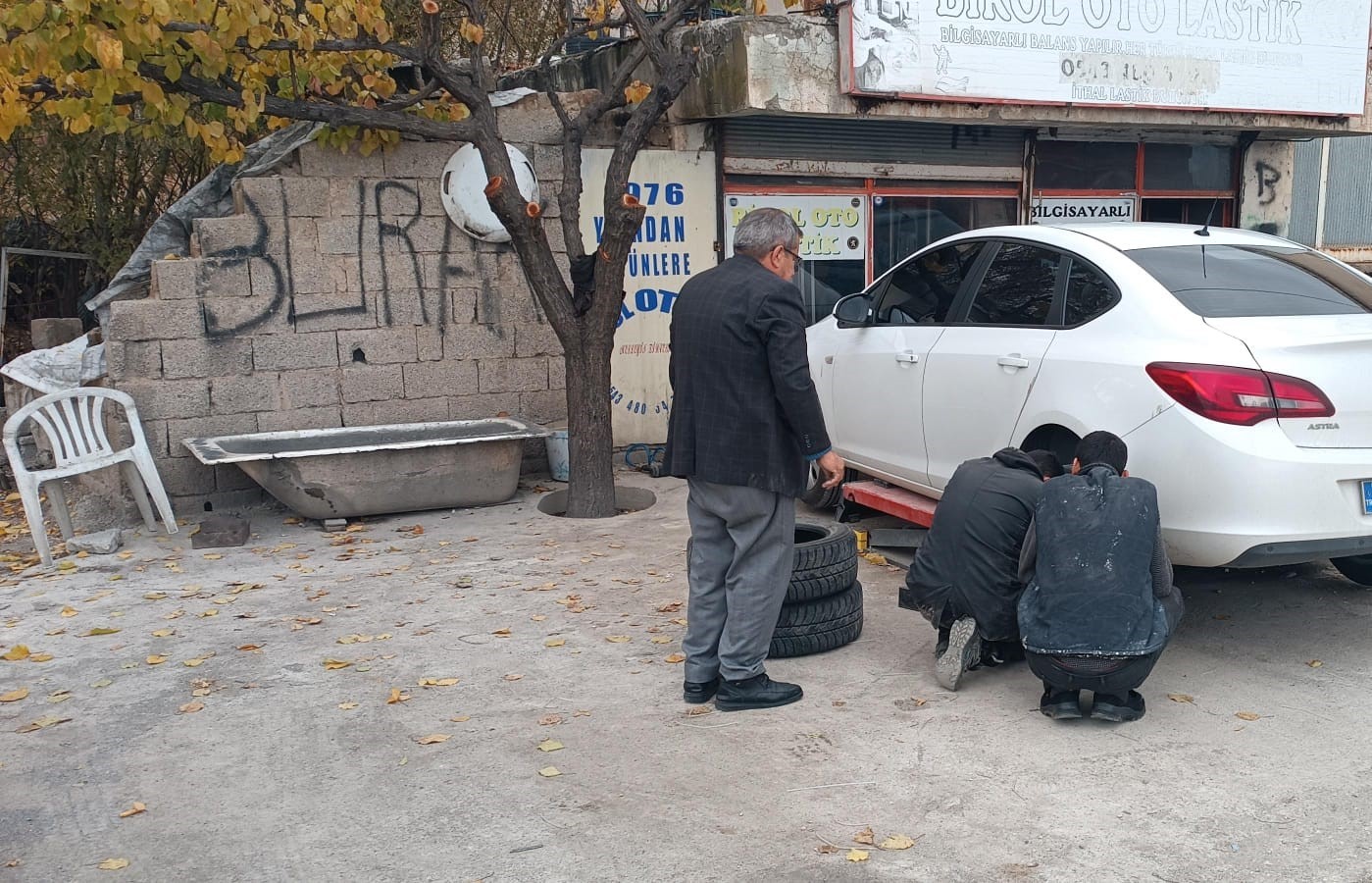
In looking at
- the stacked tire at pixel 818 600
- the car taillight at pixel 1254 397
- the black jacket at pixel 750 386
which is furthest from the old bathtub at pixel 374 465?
the car taillight at pixel 1254 397

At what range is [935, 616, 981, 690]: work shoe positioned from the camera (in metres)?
4.72

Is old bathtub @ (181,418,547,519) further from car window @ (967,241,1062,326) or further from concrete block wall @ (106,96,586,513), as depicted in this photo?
car window @ (967,241,1062,326)

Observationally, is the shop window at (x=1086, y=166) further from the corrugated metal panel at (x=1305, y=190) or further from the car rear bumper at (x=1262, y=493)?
the car rear bumper at (x=1262, y=493)

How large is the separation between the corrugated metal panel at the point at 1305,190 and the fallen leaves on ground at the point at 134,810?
47.5ft

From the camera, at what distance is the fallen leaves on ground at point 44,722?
4.61 metres

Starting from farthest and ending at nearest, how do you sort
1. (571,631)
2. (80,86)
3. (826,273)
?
(826,273), (80,86), (571,631)

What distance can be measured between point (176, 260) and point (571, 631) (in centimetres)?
448

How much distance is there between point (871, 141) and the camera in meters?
10.5

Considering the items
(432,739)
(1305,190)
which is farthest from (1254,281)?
(1305,190)

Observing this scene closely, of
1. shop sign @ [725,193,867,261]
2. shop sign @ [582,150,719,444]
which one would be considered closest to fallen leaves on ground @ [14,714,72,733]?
shop sign @ [582,150,719,444]

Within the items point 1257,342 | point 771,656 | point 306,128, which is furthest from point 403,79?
point 1257,342

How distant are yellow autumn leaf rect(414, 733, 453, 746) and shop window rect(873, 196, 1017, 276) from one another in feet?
24.3

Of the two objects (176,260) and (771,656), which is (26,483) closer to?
(176,260)

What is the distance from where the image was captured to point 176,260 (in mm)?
8156
